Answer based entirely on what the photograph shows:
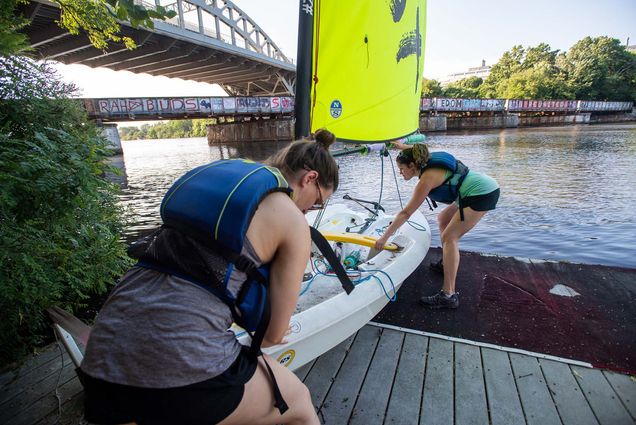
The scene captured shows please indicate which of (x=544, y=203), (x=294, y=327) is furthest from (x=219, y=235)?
(x=544, y=203)

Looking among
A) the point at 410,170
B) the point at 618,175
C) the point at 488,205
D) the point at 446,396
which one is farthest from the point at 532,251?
the point at 618,175

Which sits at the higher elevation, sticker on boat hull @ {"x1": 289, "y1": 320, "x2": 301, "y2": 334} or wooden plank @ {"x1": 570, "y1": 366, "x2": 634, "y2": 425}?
sticker on boat hull @ {"x1": 289, "y1": 320, "x2": 301, "y2": 334}

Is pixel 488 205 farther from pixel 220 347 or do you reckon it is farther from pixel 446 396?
pixel 220 347

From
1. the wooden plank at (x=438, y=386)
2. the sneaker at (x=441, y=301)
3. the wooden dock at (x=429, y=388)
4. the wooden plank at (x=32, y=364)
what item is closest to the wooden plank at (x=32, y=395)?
the wooden dock at (x=429, y=388)

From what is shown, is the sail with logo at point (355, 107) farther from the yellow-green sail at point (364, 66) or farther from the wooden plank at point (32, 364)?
the wooden plank at point (32, 364)

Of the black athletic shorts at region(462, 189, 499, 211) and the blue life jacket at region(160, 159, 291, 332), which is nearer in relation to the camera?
the blue life jacket at region(160, 159, 291, 332)

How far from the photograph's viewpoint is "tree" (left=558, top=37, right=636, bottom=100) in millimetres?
60219

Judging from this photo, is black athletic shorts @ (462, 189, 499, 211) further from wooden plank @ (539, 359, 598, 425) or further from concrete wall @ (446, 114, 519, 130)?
concrete wall @ (446, 114, 519, 130)

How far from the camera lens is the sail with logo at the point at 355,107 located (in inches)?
97.3

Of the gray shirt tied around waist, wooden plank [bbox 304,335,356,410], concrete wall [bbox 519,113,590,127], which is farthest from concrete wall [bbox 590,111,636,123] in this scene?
the gray shirt tied around waist

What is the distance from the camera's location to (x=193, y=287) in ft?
3.10

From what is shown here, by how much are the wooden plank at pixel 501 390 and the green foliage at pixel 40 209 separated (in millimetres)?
3094

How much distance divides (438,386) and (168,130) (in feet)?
416

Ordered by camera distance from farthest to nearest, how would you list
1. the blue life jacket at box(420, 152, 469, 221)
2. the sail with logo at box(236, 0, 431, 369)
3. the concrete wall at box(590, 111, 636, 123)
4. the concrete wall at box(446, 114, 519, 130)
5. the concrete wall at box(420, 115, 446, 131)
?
the concrete wall at box(590, 111, 636, 123) → the concrete wall at box(446, 114, 519, 130) → the concrete wall at box(420, 115, 446, 131) → the blue life jacket at box(420, 152, 469, 221) → the sail with logo at box(236, 0, 431, 369)
